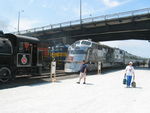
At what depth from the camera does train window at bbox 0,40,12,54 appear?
11.8 metres

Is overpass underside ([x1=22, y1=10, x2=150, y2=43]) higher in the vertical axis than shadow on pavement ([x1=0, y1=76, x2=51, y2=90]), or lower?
higher

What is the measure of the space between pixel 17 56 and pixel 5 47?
102 cm

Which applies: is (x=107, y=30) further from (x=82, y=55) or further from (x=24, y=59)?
(x=24, y=59)

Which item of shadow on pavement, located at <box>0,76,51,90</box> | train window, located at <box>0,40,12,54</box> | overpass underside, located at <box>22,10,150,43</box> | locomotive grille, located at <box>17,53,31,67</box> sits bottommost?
shadow on pavement, located at <box>0,76,51,90</box>

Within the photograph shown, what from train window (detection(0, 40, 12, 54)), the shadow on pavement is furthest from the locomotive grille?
the shadow on pavement

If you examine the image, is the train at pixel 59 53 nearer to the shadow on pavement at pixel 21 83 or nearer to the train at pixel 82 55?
the train at pixel 82 55

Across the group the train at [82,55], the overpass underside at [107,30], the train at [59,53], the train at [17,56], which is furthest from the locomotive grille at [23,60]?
the overpass underside at [107,30]

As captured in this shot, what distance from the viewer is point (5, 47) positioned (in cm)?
1194

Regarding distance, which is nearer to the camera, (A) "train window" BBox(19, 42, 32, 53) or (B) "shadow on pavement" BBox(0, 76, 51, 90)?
(B) "shadow on pavement" BBox(0, 76, 51, 90)

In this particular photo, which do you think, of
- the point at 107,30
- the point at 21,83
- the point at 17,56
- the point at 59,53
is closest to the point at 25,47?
the point at 17,56

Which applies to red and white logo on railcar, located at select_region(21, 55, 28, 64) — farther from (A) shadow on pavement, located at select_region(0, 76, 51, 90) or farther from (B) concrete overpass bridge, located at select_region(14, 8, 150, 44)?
(B) concrete overpass bridge, located at select_region(14, 8, 150, 44)

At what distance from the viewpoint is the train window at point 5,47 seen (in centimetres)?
1176

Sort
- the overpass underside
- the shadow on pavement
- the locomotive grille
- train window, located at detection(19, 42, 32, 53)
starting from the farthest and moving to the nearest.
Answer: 1. the overpass underside
2. train window, located at detection(19, 42, 32, 53)
3. the locomotive grille
4. the shadow on pavement

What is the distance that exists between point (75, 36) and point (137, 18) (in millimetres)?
14370
